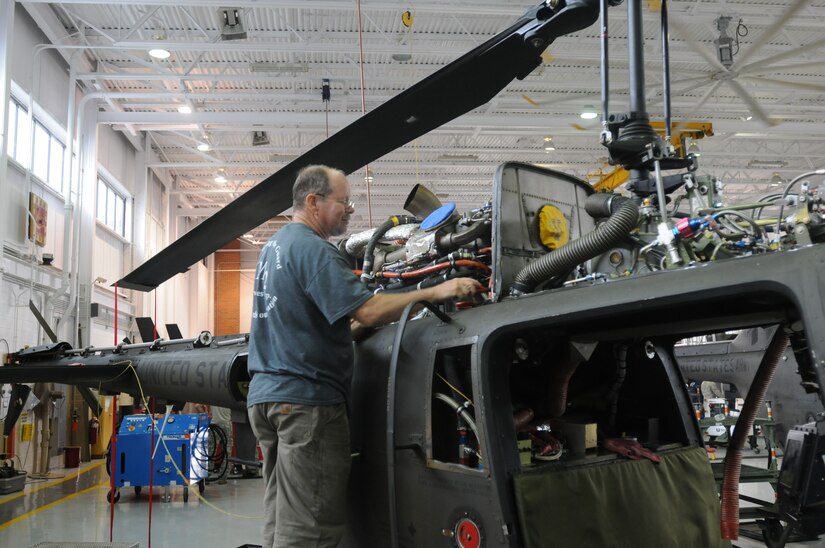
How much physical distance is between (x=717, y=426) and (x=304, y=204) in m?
6.52

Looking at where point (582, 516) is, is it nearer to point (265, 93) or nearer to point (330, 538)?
point (330, 538)

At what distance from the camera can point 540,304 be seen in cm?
229

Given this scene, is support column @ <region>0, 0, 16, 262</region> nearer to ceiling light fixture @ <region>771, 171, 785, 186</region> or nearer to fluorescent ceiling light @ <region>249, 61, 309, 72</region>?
fluorescent ceiling light @ <region>249, 61, 309, 72</region>

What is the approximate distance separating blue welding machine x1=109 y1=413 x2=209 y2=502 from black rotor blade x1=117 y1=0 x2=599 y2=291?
583 cm

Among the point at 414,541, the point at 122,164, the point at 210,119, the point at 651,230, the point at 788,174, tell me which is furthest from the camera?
the point at 788,174

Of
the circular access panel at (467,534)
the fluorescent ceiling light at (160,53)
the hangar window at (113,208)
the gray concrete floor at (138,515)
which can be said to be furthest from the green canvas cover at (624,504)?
the hangar window at (113,208)

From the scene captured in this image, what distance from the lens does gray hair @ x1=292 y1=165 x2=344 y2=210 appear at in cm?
301

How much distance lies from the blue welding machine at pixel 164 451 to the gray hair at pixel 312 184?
6.47 m

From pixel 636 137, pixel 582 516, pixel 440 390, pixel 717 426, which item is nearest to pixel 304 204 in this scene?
pixel 440 390

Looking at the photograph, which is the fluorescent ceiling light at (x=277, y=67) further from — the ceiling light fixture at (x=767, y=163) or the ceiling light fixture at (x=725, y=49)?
the ceiling light fixture at (x=767, y=163)

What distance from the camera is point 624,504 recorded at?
2.57 m

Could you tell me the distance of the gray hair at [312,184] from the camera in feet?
9.87

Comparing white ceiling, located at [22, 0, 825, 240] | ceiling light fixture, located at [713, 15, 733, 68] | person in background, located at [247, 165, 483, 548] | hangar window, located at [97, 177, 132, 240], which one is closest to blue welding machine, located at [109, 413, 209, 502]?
white ceiling, located at [22, 0, 825, 240]

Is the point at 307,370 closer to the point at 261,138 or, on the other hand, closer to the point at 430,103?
the point at 430,103
